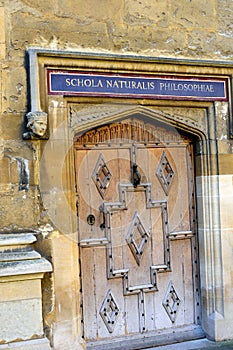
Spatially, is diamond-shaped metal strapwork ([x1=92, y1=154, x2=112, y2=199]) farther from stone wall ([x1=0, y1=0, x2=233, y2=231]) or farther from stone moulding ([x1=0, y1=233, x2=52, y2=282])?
stone moulding ([x1=0, y1=233, x2=52, y2=282])

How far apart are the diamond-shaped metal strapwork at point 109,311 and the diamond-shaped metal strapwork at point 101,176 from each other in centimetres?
98

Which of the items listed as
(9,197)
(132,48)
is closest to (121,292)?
(9,197)

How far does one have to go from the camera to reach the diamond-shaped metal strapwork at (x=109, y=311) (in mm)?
4707

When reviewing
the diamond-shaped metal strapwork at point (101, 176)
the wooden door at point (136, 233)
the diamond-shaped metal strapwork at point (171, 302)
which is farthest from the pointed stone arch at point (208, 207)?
the diamond-shaped metal strapwork at point (101, 176)

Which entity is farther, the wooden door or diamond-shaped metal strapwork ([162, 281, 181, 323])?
diamond-shaped metal strapwork ([162, 281, 181, 323])

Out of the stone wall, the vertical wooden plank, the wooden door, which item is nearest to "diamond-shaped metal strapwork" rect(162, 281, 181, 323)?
the wooden door

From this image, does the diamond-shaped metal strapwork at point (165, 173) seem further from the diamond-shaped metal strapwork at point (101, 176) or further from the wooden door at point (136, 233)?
the diamond-shaped metal strapwork at point (101, 176)

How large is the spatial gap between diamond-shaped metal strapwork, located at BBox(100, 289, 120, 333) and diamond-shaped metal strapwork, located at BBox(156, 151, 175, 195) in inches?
46.5

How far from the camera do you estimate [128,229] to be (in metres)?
4.82

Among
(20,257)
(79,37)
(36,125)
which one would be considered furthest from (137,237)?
(79,37)

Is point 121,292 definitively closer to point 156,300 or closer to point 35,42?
point 156,300

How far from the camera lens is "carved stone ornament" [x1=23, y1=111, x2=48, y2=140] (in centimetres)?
416

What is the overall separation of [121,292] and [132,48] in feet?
7.62

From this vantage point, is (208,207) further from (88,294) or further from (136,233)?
(88,294)
